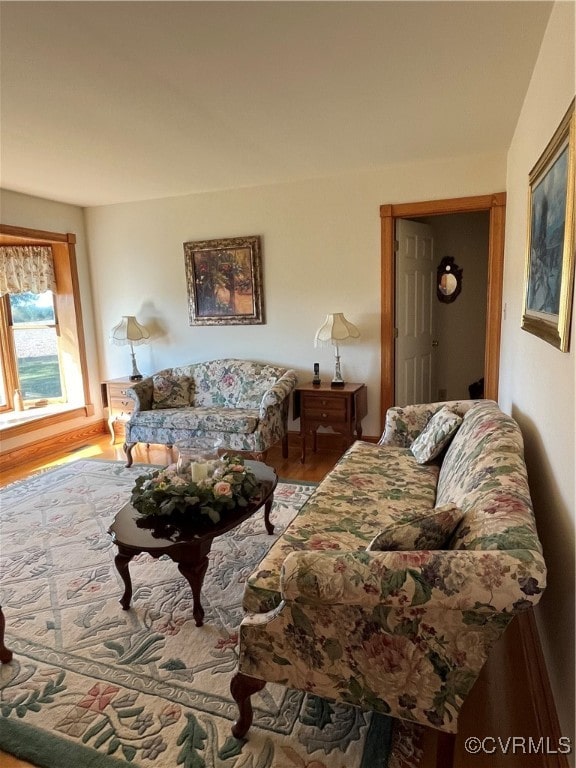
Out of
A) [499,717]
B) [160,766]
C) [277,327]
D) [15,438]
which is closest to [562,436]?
[499,717]

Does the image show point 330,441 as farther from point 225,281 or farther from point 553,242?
point 553,242

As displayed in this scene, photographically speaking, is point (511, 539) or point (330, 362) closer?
point (511, 539)

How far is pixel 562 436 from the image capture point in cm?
150

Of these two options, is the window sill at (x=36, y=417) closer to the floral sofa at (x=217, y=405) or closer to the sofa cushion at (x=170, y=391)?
the floral sofa at (x=217, y=405)

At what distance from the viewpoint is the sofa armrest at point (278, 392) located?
3844 mm

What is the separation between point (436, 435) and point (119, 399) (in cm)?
336

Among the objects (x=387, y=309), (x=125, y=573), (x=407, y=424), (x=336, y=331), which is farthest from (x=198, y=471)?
(x=387, y=309)

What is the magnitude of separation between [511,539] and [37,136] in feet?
11.1

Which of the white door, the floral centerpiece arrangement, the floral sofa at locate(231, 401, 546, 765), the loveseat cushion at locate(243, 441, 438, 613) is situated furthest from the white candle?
the white door

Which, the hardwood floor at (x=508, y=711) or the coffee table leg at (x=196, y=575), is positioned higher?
the coffee table leg at (x=196, y=575)

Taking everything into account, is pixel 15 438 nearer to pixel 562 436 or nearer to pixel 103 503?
pixel 103 503

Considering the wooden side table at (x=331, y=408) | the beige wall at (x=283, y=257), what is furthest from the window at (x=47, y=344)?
the wooden side table at (x=331, y=408)

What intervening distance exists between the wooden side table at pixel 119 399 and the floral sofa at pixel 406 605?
11.1 feet

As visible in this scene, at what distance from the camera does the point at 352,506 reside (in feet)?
7.03
